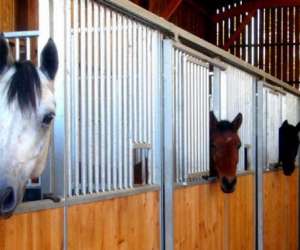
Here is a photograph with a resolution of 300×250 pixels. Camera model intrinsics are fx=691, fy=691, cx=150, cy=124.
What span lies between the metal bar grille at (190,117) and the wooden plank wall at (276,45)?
12.5 meters

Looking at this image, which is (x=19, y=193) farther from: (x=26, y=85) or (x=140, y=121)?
(x=140, y=121)

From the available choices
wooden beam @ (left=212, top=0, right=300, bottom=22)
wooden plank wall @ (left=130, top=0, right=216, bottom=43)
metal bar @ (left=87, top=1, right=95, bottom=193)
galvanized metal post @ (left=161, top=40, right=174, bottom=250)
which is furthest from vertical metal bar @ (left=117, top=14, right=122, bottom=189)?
wooden beam @ (left=212, top=0, right=300, bottom=22)

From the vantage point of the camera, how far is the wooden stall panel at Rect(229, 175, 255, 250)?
5.40 m

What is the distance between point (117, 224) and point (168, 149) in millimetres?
821

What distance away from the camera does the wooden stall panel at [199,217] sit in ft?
13.7

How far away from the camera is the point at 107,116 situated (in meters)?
3.23

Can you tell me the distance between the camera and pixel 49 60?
2.36 metres

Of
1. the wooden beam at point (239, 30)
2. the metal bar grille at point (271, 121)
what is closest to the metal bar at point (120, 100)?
the metal bar grille at point (271, 121)

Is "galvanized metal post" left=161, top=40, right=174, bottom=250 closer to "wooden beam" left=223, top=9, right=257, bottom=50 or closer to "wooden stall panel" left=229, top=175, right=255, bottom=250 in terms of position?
"wooden stall panel" left=229, top=175, right=255, bottom=250

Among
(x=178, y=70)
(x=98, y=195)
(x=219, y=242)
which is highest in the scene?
(x=178, y=70)

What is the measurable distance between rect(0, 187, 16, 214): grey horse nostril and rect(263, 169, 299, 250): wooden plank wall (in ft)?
16.1

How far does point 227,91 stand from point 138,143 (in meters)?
1.98

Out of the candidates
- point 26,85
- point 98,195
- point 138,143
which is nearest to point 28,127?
point 26,85

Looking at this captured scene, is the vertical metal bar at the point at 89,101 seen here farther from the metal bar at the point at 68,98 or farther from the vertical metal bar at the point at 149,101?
the vertical metal bar at the point at 149,101
